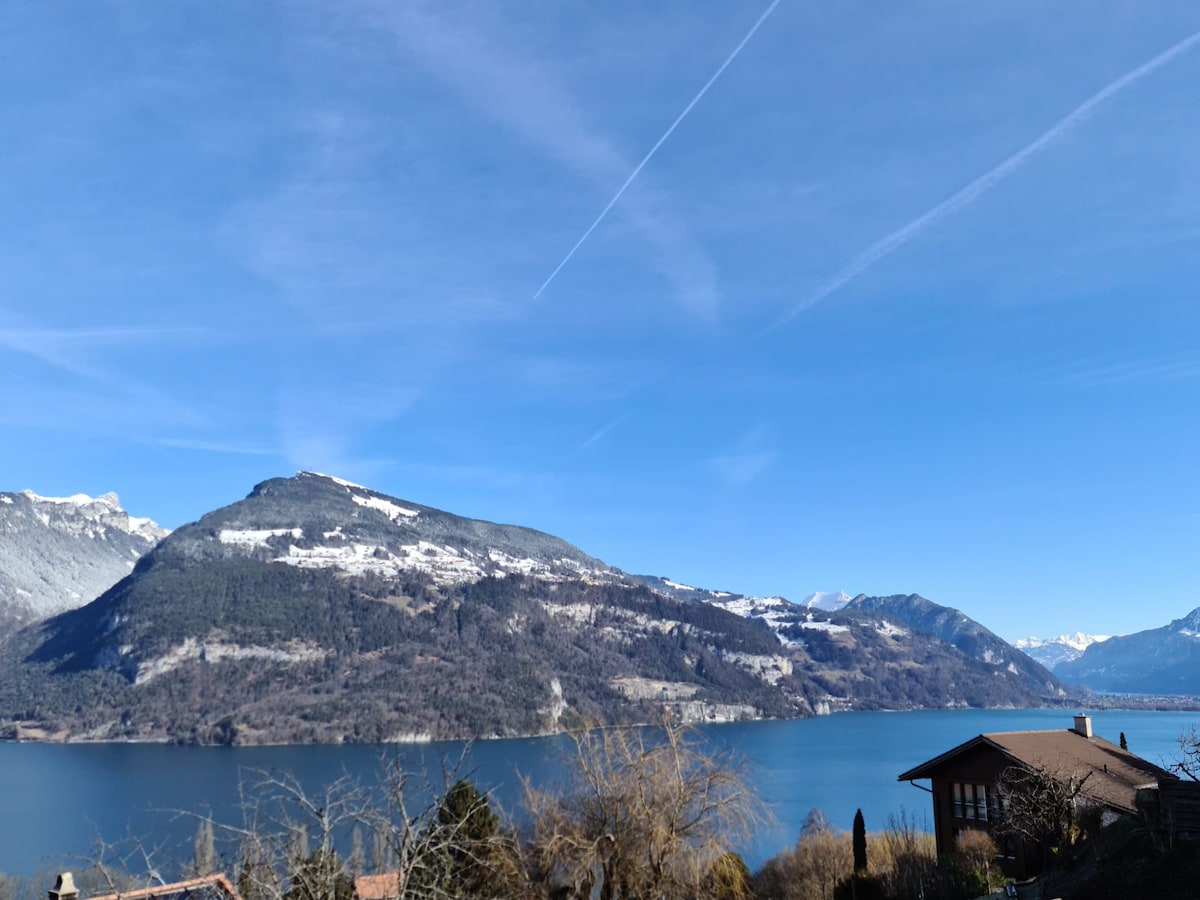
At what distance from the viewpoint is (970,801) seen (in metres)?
41.1

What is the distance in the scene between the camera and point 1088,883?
25.1 metres

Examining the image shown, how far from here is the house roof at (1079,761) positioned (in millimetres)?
34938

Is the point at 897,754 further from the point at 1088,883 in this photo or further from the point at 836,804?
the point at 1088,883

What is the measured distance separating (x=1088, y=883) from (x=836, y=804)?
9863cm

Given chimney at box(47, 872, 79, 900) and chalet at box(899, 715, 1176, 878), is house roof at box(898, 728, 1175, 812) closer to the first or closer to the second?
chalet at box(899, 715, 1176, 878)

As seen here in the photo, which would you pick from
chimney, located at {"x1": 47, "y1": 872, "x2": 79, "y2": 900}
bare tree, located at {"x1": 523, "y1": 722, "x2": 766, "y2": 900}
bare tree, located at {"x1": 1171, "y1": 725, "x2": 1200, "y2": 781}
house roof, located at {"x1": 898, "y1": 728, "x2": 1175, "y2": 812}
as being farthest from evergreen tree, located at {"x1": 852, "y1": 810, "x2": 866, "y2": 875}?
chimney, located at {"x1": 47, "y1": 872, "x2": 79, "y2": 900}

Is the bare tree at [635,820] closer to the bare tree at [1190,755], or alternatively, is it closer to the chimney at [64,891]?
the bare tree at [1190,755]

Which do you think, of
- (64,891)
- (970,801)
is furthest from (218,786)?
(970,801)

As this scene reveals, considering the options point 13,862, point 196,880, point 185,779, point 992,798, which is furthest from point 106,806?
point 992,798

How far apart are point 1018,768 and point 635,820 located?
20860 mm

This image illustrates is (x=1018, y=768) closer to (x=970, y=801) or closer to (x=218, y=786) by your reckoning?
(x=970, y=801)

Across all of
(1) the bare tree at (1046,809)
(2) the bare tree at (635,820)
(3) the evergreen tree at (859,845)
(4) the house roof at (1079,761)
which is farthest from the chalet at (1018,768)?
(2) the bare tree at (635,820)

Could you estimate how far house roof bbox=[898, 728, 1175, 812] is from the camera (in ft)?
115

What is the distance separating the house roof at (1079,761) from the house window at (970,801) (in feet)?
3.83
